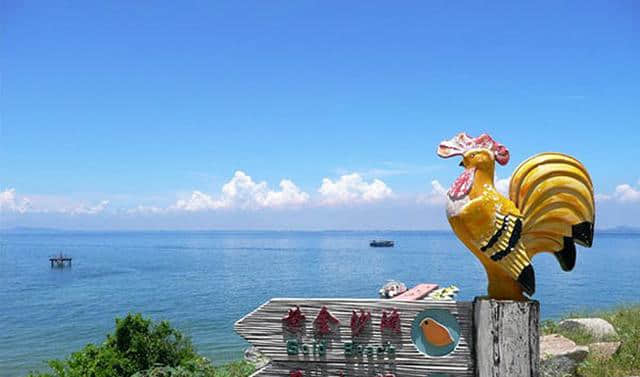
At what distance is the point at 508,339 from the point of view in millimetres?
3145

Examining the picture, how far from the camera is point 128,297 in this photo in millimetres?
33875

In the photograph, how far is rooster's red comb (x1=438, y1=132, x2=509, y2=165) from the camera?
341 centimetres

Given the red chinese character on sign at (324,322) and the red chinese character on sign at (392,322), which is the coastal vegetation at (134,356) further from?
the red chinese character on sign at (392,322)

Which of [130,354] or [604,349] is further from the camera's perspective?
[604,349]

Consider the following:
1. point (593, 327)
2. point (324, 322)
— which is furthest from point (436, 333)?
point (593, 327)

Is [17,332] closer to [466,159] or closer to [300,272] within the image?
[466,159]

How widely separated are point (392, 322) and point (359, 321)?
0.22 m

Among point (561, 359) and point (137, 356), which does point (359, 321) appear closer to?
point (137, 356)

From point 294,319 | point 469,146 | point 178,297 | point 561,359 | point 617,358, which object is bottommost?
point 178,297

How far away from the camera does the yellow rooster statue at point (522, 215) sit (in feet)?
10.4

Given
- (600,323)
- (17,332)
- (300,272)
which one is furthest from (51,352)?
(300,272)

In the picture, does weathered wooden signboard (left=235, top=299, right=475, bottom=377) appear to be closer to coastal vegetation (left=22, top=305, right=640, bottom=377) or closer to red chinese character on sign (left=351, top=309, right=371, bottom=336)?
red chinese character on sign (left=351, top=309, right=371, bottom=336)

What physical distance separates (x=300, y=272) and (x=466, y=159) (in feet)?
161

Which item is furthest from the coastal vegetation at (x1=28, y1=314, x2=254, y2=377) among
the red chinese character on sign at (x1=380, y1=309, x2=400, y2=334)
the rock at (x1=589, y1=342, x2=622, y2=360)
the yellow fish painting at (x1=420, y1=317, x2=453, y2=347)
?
the rock at (x1=589, y1=342, x2=622, y2=360)
